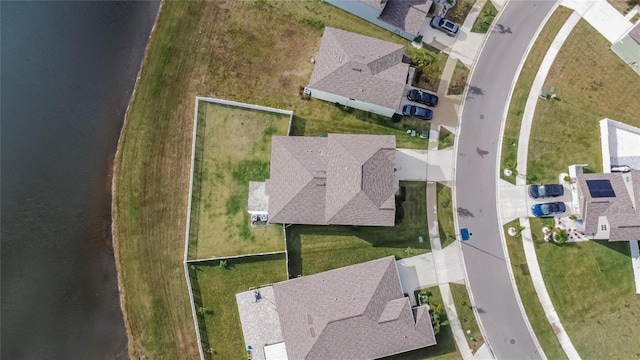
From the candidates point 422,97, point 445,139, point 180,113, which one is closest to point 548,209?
point 445,139

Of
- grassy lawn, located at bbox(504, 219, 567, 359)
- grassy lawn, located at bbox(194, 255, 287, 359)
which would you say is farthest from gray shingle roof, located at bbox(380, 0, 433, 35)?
grassy lawn, located at bbox(194, 255, 287, 359)

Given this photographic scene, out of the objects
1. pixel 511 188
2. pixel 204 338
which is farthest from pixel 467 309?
pixel 204 338

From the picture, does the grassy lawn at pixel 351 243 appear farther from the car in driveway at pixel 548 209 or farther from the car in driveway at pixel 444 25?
the car in driveway at pixel 444 25

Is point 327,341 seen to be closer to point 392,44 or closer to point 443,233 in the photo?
point 443,233

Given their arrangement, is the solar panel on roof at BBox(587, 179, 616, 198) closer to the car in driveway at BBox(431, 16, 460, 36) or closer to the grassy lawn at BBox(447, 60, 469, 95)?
the grassy lawn at BBox(447, 60, 469, 95)

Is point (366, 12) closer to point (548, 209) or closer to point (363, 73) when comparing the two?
point (363, 73)
